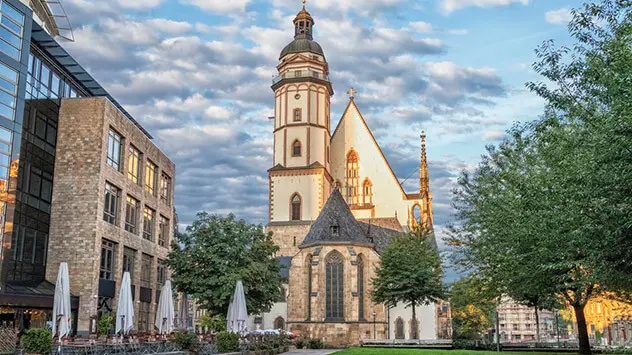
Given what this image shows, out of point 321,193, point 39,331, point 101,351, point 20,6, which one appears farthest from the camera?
point 321,193

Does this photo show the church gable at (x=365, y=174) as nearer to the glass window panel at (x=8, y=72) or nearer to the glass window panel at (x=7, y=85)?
the glass window panel at (x=8, y=72)

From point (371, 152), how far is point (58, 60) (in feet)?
152

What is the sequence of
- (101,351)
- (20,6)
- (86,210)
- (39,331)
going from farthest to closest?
(86,210)
(20,6)
(101,351)
(39,331)

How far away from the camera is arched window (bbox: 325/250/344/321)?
2215 inches

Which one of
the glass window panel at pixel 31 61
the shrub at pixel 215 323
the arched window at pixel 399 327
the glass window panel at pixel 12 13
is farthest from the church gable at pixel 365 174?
the glass window panel at pixel 12 13

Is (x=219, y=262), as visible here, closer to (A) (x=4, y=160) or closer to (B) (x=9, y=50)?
(A) (x=4, y=160)

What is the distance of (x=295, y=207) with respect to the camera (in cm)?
7300

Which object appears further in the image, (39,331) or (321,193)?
(321,193)

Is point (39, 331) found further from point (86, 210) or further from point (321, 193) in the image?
point (321, 193)

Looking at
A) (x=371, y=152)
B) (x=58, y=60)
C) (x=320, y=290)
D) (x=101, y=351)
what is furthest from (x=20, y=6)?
(x=371, y=152)

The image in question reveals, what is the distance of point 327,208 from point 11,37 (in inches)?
1400

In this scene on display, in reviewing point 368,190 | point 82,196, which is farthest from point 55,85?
point 368,190

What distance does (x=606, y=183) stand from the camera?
49.0ft

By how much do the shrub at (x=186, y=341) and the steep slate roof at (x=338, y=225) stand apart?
29.8m
